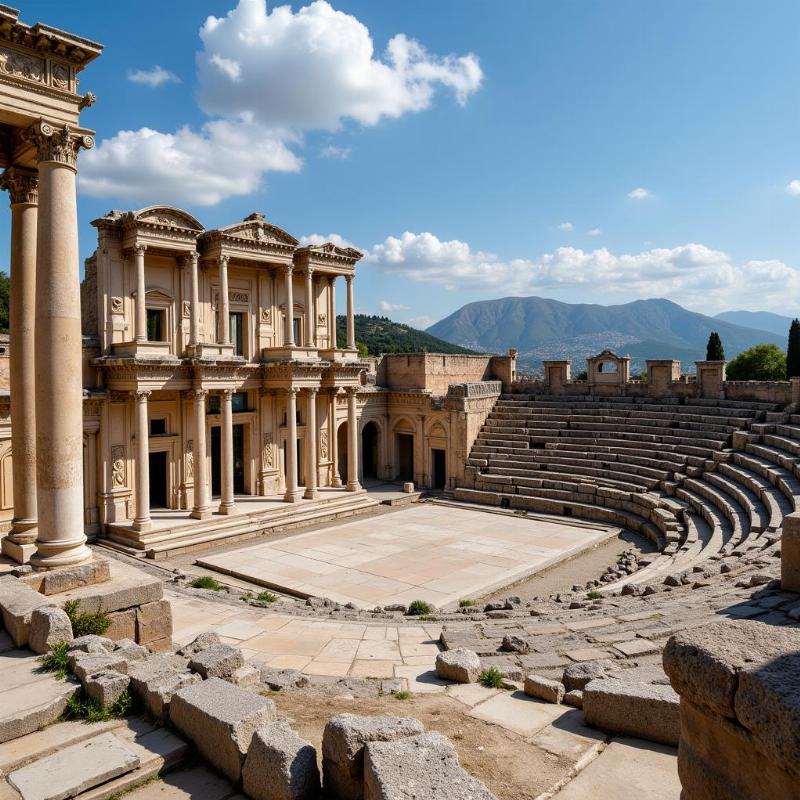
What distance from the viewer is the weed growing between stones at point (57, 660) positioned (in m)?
7.78

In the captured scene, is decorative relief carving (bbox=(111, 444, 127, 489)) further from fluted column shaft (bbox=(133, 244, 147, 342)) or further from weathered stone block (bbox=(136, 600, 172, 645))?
weathered stone block (bbox=(136, 600, 172, 645))

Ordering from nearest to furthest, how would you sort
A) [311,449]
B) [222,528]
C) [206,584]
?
[206,584], [222,528], [311,449]

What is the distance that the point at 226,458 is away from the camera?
995 inches

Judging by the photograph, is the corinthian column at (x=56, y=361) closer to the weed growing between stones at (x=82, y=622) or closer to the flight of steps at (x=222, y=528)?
the weed growing between stones at (x=82, y=622)

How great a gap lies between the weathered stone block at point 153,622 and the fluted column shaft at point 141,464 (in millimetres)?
13046

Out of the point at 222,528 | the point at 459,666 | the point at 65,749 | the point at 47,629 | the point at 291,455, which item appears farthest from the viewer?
the point at 291,455

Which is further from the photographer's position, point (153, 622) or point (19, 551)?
point (19, 551)

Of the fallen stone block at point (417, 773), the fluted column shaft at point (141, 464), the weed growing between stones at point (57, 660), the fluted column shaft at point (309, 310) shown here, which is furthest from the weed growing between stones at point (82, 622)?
the fluted column shaft at point (309, 310)

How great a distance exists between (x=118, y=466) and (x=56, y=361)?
14.0 meters

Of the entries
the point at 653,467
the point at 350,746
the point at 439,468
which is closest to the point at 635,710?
the point at 350,746

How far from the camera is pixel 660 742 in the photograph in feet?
21.3

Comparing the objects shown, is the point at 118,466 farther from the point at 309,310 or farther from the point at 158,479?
the point at 309,310

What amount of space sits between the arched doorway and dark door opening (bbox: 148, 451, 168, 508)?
39.4 feet

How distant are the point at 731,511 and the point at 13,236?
2058 cm
